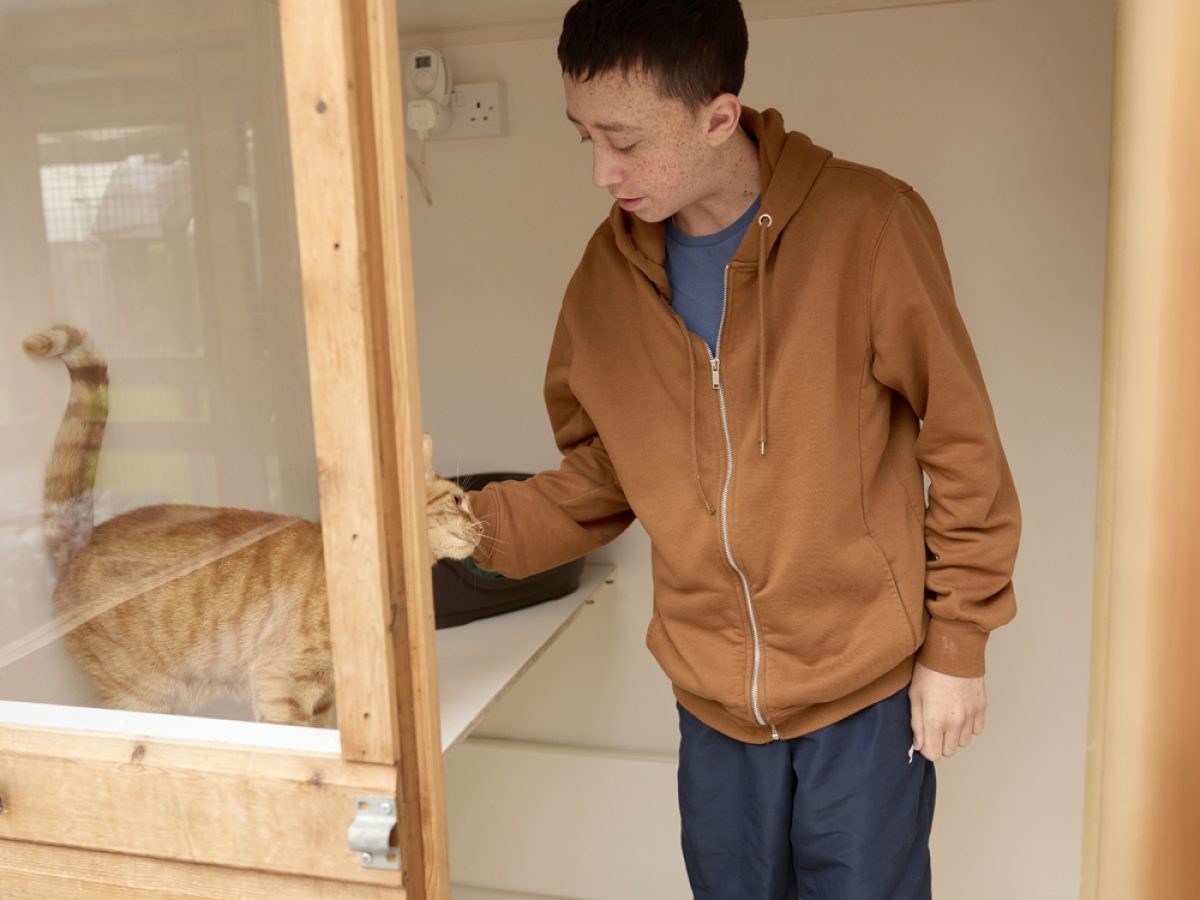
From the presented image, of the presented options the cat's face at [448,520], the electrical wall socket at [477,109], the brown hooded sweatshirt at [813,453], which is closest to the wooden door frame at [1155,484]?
the brown hooded sweatshirt at [813,453]

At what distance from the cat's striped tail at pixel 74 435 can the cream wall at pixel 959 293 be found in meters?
0.79

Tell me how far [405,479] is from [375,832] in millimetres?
266

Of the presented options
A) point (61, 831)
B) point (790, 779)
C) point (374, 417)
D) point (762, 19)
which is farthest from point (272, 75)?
point (762, 19)

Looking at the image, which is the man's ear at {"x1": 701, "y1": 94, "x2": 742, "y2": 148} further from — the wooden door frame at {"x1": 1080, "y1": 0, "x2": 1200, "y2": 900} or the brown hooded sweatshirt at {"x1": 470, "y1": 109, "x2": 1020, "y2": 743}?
the wooden door frame at {"x1": 1080, "y1": 0, "x2": 1200, "y2": 900}

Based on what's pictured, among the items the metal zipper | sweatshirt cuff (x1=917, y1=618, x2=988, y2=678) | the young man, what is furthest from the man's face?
sweatshirt cuff (x1=917, y1=618, x2=988, y2=678)

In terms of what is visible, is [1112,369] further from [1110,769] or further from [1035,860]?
[1035,860]

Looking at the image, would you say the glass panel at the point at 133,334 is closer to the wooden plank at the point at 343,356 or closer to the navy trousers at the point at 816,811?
the wooden plank at the point at 343,356

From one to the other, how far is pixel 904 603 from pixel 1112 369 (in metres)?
0.43

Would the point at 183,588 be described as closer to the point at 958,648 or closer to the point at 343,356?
the point at 343,356

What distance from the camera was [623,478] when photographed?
1191 millimetres

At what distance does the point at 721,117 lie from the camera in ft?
3.55

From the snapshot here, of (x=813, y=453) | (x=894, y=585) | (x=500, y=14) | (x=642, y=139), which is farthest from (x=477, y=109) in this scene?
(x=894, y=585)

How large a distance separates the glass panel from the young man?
13.4 inches

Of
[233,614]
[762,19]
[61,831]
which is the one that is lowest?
[61,831]
